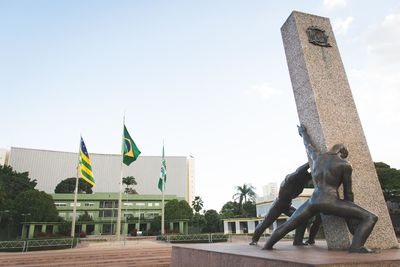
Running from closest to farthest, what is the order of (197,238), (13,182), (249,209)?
(197,238)
(13,182)
(249,209)

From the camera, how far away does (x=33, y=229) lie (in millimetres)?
37656

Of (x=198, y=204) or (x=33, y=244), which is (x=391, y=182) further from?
(x=198, y=204)

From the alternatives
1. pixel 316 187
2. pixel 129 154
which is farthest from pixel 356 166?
pixel 129 154

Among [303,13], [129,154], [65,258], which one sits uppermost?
[129,154]

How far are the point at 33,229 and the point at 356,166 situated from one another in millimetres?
42439

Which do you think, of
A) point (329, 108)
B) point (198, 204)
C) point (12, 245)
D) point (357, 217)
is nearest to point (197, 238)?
point (12, 245)

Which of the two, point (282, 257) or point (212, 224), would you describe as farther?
point (212, 224)

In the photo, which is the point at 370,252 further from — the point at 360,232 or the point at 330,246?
the point at 330,246

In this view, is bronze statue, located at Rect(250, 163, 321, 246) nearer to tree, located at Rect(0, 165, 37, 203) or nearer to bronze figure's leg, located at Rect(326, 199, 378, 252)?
bronze figure's leg, located at Rect(326, 199, 378, 252)

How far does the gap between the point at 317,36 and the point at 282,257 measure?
4783 mm

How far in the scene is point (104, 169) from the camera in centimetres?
6862

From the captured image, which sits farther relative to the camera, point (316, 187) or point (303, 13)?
point (303, 13)

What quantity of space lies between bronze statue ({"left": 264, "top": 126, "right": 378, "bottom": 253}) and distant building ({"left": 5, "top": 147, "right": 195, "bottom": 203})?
218 ft

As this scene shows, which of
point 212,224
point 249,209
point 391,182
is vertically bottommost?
point 212,224
